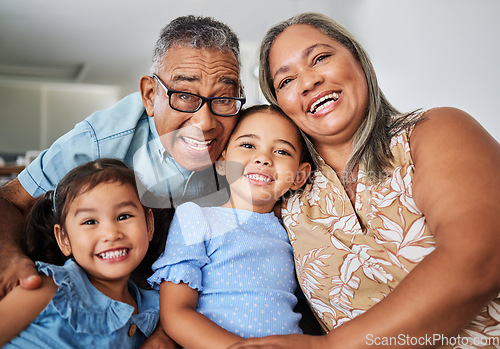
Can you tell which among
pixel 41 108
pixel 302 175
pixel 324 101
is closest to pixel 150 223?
pixel 302 175

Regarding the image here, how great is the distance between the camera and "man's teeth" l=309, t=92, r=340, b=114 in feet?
3.92

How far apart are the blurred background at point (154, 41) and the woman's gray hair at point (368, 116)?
0.25 metres

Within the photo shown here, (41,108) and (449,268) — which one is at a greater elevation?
(449,268)

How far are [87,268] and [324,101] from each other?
0.77 metres

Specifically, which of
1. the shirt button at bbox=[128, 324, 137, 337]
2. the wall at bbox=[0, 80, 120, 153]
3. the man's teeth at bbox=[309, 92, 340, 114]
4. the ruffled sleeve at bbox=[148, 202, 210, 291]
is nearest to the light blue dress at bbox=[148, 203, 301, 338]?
the ruffled sleeve at bbox=[148, 202, 210, 291]

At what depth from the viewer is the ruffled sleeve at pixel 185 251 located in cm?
109

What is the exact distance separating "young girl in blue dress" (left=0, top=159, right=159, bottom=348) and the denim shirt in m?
0.23

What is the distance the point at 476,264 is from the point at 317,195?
0.51 m

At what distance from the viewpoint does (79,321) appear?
949 millimetres

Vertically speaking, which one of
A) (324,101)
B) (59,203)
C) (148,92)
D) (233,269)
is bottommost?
(233,269)

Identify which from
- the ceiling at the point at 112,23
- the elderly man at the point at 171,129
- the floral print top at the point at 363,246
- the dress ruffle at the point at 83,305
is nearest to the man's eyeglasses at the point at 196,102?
the elderly man at the point at 171,129

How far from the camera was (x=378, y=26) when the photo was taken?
4254 mm

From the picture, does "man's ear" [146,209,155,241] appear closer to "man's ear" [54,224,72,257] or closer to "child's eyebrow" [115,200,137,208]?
"child's eyebrow" [115,200,137,208]

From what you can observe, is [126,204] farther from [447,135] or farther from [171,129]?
[447,135]
